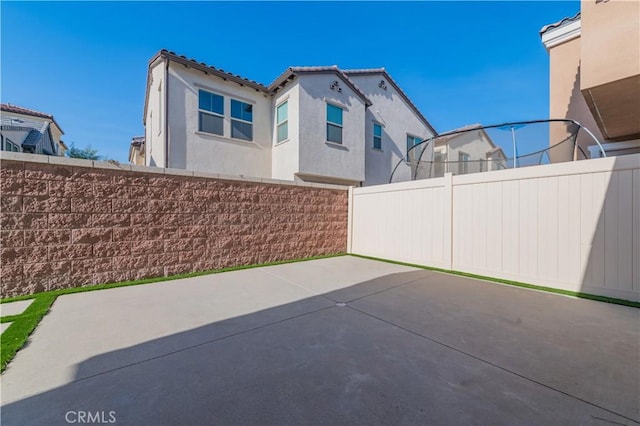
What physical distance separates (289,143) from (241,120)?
6.26 feet

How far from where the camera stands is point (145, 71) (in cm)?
962

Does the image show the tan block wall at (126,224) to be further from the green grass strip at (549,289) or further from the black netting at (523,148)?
the black netting at (523,148)

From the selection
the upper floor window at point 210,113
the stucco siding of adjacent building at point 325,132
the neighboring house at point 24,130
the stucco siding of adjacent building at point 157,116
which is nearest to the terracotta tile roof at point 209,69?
the stucco siding of adjacent building at point 157,116

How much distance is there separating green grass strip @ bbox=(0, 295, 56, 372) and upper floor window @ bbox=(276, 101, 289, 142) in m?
7.36

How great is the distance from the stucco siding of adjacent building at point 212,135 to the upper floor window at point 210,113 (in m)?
0.12

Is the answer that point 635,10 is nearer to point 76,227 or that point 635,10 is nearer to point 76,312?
point 76,312

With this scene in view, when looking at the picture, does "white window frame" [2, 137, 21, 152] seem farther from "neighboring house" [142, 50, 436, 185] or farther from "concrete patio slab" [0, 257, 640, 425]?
"concrete patio slab" [0, 257, 640, 425]

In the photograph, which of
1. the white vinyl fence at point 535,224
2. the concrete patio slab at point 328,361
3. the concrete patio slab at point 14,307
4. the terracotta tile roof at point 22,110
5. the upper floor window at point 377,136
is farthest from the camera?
the terracotta tile roof at point 22,110

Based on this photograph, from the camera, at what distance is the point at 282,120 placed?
954cm

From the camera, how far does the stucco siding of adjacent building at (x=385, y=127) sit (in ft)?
38.8

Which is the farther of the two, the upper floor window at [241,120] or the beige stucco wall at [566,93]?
the upper floor window at [241,120]

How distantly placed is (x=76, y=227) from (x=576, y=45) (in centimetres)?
1319

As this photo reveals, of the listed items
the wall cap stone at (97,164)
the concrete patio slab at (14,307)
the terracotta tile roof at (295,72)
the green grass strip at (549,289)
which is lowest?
the concrete patio slab at (14,307)

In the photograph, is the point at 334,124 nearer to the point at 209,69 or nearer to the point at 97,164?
the point at 209,69
